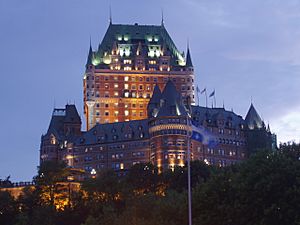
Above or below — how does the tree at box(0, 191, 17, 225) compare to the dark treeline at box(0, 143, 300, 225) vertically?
above

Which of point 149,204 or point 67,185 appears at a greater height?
point 67,185

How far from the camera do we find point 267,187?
81188 mm

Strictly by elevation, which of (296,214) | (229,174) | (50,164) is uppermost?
(50,164)

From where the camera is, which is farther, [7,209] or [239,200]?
[7,209]

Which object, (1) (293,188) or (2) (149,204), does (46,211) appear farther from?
(1) (293,188)

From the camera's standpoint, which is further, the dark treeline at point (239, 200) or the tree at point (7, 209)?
the tree at point (7, 209)

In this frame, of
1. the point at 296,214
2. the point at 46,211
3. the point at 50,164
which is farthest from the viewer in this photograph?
the point at 50,164

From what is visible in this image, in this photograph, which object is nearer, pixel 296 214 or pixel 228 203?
pixel 296 214

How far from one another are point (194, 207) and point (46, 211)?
6437 cm

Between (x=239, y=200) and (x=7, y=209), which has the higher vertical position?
(x=7, y=209)

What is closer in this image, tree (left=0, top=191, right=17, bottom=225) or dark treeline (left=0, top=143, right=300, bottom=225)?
dark treeline (left=0, top=143, right=300, bottom=225)

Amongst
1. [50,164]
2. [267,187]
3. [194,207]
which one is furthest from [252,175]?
[50,164]

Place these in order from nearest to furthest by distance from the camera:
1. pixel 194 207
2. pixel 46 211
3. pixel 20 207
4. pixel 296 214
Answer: pixel 296 214, pixel 194 207, pixel 46 211, pixel 20 207

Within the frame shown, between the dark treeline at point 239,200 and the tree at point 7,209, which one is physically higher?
the tree at point 7,209
